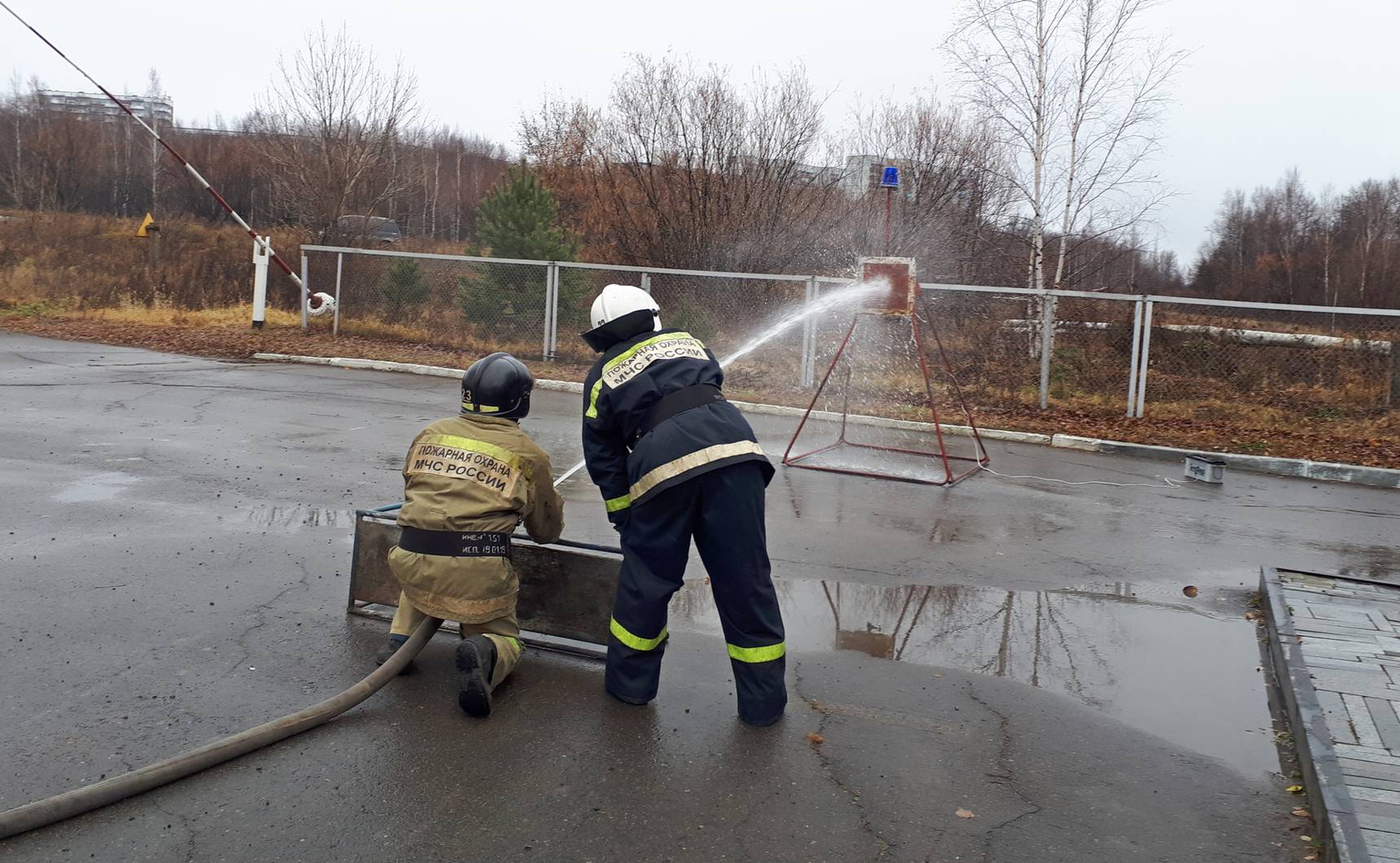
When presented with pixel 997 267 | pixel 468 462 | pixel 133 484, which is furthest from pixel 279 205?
pixel 468 462

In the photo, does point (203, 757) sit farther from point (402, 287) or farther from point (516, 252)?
point (516, 252)

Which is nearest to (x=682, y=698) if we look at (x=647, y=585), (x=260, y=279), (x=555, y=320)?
(x=647, y=585)

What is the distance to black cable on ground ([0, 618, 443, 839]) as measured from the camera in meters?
3.09

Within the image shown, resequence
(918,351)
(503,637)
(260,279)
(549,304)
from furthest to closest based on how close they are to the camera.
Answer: (260,279)
(549,304)
(918,351)
(503,637)

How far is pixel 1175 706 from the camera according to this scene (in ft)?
15.2

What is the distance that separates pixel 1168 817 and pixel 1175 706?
1.15 m

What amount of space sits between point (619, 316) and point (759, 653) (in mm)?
1446

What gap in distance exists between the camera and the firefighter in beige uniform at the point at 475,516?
13.8ft

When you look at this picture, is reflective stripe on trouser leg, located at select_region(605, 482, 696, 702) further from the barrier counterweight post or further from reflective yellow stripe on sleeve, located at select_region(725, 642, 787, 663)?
the barrier counterweight post

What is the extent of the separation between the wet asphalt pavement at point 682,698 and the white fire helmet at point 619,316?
57.9 inches

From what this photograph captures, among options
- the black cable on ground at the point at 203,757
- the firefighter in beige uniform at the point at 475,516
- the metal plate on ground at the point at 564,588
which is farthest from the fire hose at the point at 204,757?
the metal plate on ground at the point at 564,588

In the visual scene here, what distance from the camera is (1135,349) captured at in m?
13.8

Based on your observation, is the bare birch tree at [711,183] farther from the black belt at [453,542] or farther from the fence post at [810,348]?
the black belt at [453,542]

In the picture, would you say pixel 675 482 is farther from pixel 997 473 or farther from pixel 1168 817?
pixel 997 473
